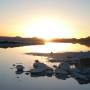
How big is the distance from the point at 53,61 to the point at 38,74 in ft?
32.2

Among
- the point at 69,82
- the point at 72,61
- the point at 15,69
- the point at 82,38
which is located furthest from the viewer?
the point at 82,38

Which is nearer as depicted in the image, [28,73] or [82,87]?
[82,87]

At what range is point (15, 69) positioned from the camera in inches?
1103

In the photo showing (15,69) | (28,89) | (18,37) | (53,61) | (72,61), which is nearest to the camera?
(28,89)

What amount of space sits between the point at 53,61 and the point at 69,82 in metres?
11.6

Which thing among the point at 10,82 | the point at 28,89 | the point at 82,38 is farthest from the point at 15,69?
the point at 82,38

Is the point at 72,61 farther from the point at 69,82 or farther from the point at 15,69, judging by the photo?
the point at 69,82

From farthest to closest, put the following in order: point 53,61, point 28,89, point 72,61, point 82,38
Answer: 1. point 82,38
2. point 53,61
3. point 72,61
4. point 28,89


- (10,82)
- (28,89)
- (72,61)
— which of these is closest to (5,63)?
(72,61)

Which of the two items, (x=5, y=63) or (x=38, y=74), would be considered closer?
(x=38, y=74)

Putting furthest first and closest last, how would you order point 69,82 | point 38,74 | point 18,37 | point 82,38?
point 18,37 → point 82,38 → point 38,74 → point 69,82

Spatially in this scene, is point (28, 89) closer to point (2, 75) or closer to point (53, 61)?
point (2, 75)

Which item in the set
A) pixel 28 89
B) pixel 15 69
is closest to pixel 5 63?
pixel 15 69

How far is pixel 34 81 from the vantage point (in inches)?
921
